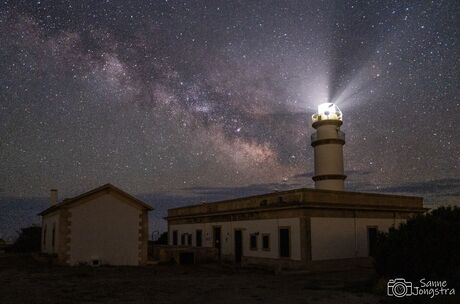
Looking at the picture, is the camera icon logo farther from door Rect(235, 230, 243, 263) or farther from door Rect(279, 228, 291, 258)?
door Rect(235, 230, 243, 263)

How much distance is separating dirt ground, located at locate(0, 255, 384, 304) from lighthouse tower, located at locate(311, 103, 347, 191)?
9.67 m

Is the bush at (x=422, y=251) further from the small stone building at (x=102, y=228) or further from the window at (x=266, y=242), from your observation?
the small stone building at (x=102, y=228)

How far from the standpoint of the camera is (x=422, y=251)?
14.3 m

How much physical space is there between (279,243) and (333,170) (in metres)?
8.71

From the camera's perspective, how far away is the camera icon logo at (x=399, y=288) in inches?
511

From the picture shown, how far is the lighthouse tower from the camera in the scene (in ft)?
96.2

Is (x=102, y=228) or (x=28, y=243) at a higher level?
(x=102, y=228)

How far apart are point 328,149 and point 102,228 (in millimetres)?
16053

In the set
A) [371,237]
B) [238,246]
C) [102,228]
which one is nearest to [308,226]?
[371,237]

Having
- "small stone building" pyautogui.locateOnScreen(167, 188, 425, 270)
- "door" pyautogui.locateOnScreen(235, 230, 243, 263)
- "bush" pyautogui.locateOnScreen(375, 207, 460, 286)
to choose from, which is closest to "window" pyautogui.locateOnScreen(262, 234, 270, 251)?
"small stone building" pyautogui.locateOnScreen(167, 188, 425, 270)

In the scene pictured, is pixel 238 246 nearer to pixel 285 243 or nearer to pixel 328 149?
pixel 285 243

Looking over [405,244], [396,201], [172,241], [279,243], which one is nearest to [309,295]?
[405,244]

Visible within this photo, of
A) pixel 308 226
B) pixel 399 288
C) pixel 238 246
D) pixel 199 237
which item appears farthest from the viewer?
pixel 199 237

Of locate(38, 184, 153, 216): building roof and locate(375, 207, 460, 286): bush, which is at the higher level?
locate(38, 184, 153, 216): building roof
